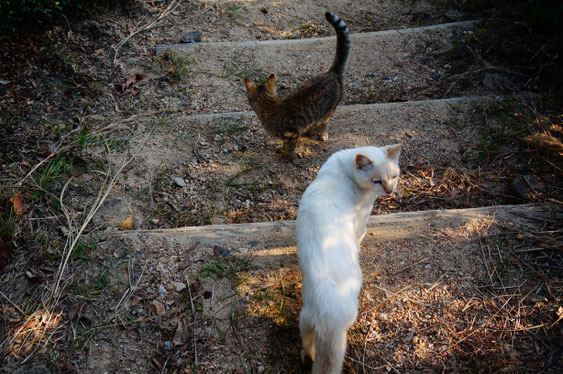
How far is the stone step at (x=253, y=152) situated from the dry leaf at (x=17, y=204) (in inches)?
29.1

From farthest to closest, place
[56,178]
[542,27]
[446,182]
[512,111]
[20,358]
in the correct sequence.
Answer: [542,27] < [512,111] < [446,182] < [56,178] < [20,358]

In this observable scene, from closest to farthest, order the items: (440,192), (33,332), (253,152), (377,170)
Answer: (33,332), (377,170), (440,192), (253,152)

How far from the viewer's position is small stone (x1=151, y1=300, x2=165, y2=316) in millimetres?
2391

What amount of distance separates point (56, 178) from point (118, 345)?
5.15 feet

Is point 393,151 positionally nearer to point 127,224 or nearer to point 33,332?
point 127,224

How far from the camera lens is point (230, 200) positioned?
10.8 ft

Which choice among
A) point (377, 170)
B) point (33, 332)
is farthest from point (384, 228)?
point (33, 332)

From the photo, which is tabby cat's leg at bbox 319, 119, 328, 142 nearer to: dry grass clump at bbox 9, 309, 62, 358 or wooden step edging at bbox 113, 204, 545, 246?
wooden step edging at bbox 113, 204, 545, 246

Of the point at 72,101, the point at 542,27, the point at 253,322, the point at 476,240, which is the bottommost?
the point at 253,322

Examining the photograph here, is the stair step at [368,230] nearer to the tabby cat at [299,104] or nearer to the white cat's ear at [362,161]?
the white cat's ear at [362,161]

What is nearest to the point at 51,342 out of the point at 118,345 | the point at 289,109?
the point at 118,345

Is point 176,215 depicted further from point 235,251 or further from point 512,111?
point 512,111

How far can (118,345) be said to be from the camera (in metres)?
2.23

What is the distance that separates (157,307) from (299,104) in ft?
6.97
